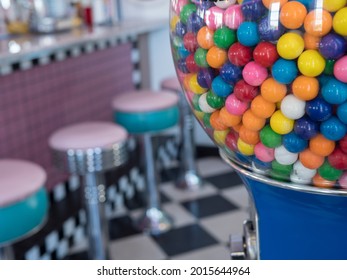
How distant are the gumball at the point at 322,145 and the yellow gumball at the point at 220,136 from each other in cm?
15

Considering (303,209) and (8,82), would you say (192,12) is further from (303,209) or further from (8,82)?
(8,82)

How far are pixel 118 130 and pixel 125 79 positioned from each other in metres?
1.38

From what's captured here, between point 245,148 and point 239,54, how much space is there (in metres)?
0.15

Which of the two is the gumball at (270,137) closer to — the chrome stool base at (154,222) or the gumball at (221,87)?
the gumball at (221,87)

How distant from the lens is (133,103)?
2.96 meters

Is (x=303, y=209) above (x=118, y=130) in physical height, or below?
above

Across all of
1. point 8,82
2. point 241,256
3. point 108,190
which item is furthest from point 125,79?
point 241,256

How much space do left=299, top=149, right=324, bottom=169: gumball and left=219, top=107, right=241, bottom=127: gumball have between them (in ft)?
0.36

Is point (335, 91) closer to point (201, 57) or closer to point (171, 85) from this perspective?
point (201, 57)

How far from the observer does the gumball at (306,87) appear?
0.72 metres

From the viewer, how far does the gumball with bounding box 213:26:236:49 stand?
774 millimetres

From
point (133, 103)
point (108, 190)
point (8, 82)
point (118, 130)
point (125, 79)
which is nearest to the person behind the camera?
point (118, 130)

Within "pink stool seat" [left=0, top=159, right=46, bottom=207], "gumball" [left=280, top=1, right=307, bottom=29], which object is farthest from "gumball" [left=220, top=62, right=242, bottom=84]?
"pink stool seat" [left=0, top=159, right=46, bottom=207]

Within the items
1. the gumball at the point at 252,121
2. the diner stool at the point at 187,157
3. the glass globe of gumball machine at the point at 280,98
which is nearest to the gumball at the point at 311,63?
the glass globe of gumball machine at the point at 280,98
